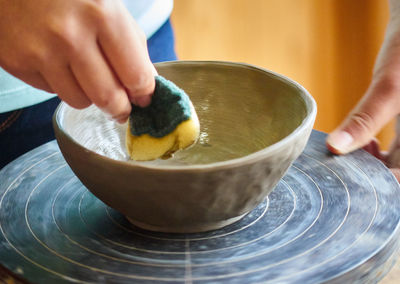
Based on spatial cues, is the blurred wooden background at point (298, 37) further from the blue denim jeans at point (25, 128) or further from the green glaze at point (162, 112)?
the green glaze at point (162, 112)

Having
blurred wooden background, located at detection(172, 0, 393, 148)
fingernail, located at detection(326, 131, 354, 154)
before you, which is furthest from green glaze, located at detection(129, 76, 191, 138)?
blurred wooden background, located at detection(172, 0, 393, 148)

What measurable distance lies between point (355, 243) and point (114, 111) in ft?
1.13

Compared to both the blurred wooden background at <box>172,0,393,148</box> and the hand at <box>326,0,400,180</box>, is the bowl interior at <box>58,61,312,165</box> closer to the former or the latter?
the hand at <box>326,0,400,180</box>

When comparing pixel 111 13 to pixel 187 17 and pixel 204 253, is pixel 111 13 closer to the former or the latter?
pixel 204 253

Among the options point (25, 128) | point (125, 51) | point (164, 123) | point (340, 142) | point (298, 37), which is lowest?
point (298, 37)

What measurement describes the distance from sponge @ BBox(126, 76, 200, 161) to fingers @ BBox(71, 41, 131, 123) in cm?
5

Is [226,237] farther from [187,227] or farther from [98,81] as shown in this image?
[98,81]

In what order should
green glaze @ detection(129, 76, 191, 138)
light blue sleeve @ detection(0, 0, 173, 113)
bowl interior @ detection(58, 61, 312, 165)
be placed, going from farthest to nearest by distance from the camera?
light blue sleeve @ detection(0, 0, 173, 113) < bowl interior @ detection(58, 61, 312, 165) < green glaze @ detection(129, 76, 191, 138)

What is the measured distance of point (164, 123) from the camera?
67cm

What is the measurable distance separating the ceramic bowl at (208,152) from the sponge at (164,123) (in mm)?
69

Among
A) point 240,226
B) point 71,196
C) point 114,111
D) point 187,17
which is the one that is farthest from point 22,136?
point 187,17

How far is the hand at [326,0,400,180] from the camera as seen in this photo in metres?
0.85

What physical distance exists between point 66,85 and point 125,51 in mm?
87

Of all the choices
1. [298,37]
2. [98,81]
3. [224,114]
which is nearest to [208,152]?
[224,114]
